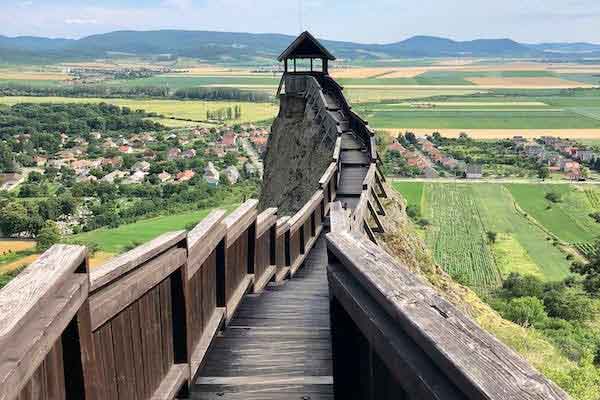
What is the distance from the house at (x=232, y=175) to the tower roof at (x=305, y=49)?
6208 cm

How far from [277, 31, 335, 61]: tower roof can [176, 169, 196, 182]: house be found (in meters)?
65.2

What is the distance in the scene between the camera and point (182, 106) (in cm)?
18575

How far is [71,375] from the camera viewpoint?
269 cm

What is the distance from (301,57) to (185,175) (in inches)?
2708

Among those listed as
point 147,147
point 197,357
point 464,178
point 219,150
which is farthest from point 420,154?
point 197,357

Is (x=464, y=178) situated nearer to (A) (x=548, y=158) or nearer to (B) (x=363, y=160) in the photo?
(A) (x=548, y=158)

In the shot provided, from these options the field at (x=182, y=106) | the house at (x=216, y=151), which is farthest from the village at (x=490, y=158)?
the field at (x=182, y=106)

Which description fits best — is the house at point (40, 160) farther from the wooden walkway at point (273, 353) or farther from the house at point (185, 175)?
the wooden walkway at point (273, 353)

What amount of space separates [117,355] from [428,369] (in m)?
1.81

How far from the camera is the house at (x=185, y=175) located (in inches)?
3566

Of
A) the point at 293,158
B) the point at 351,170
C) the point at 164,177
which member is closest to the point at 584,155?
the point at 164,177

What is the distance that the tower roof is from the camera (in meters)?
24.8

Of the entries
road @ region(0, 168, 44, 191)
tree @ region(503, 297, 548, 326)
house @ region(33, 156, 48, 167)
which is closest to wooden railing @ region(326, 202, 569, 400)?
tree @ region(503, 297, 548, 326)

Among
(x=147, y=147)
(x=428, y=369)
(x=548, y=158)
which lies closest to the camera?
(x=428, y=369)
